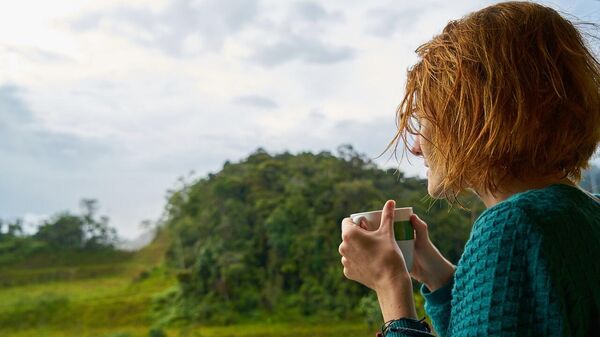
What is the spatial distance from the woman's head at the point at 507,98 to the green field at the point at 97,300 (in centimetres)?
119

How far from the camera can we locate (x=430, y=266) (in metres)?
0.98

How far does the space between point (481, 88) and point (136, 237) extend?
1.37 meters

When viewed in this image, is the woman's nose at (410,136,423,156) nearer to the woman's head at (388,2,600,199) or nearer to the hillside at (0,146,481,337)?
the woman's head at (388,2,600,199)

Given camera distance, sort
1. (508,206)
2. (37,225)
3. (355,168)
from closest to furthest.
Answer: (508,206), (37,225), (355,168)

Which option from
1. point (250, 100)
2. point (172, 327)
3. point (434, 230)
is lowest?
point (172, 327)

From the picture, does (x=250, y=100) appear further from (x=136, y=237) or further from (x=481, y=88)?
(x=481, y=88)

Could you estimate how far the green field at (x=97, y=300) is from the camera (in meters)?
1.84

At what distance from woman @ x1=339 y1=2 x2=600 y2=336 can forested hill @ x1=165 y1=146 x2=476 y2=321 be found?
1.03 meters

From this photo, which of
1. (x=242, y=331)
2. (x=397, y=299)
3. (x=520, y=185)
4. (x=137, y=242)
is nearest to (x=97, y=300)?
(x=137, y=242)

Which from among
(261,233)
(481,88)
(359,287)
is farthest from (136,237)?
(481,88)

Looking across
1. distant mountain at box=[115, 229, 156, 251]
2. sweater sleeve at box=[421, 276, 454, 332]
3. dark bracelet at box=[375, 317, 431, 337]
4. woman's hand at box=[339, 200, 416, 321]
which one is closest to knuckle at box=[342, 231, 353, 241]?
woman's hand at box=[339, 200, 416, 321]

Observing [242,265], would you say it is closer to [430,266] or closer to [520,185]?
[430,266]

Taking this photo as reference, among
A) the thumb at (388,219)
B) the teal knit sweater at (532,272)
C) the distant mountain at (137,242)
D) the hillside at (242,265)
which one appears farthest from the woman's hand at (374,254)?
the distant mountain at (137,242)

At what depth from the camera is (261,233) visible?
193cm
